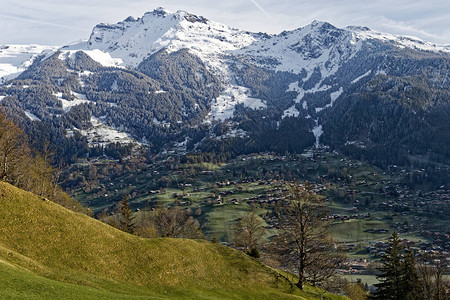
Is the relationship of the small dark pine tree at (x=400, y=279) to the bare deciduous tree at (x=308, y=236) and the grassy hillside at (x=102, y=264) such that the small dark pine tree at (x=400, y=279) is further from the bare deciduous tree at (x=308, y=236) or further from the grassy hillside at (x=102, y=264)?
the grassy hillside at (x=102, y=264)

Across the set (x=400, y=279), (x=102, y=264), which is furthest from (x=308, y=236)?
(x=102, y=264)

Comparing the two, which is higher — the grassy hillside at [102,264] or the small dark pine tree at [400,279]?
the grassy hillside at [102,264]

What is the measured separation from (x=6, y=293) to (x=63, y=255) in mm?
18437

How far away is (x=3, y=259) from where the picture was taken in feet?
138

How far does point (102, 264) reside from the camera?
5203 cm

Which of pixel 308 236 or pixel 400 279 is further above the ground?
pixel 308 236

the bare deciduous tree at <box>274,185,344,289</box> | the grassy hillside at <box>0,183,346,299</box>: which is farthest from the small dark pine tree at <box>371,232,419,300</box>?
the grassy hillside at <box>0,183,346,299</box>

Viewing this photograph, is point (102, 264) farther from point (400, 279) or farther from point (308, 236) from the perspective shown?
point (400, 279)

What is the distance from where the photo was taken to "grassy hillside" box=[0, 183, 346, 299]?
42.6 m

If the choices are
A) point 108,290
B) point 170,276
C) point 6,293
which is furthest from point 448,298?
point 6,293

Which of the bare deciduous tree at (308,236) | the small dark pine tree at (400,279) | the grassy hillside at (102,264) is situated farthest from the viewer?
the small dark pine tree at (400,279)

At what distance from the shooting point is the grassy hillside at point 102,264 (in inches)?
1676

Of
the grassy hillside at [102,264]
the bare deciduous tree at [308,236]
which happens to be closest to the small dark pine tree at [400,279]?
the bare deciduous tree at [308,236]

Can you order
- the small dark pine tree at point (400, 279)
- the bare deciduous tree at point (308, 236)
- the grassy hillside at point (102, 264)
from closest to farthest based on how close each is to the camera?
the grassy hillside at point (102, 264), the bare deciduous tree at point (308, 236), the small dark pine tree at point (400, 279)
